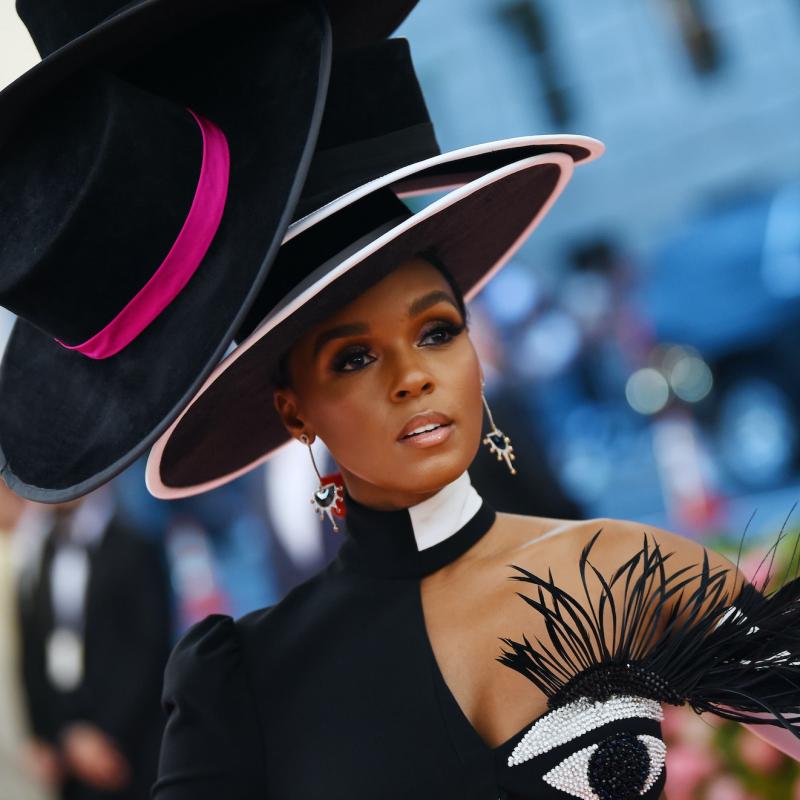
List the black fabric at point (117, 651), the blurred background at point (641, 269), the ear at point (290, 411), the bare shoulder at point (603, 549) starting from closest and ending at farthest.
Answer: the bare shoulder at point (603, 549), the ear at point (290, 411), the blurred background at point (641, 269), the black fabric at point (117, 651)

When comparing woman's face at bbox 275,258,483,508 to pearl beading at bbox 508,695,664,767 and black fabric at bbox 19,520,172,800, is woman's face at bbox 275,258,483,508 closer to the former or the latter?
pearl beading at bbox 508,695,664,767

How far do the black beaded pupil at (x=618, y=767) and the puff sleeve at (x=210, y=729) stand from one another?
41cm

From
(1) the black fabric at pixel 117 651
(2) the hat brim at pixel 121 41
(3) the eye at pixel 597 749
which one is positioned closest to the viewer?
(2) the hat brim at pixel 121 41

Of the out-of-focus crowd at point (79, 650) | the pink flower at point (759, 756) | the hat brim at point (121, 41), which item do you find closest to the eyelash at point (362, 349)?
the hat brim at point (121, 41)

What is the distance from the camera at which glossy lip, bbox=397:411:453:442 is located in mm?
1294

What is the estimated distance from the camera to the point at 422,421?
1296 millimetres

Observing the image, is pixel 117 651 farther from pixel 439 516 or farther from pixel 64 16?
pixel 64 16

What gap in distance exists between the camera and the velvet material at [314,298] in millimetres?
1287

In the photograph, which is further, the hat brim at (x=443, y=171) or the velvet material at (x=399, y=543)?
the velvet material at (x=399, y=543)

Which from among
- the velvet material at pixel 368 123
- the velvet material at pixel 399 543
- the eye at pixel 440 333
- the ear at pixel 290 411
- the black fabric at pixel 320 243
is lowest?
the velvet material at pixel 399 543

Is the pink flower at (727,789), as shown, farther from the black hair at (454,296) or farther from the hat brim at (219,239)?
the hat brim at (219,239)

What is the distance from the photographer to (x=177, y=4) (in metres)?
1.15

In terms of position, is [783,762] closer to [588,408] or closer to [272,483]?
[588,408]

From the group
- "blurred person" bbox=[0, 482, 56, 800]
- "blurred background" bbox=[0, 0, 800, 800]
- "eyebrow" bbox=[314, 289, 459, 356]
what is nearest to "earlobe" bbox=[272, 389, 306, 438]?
"eyebrow" bbox=[314, 289, 459, 356]
